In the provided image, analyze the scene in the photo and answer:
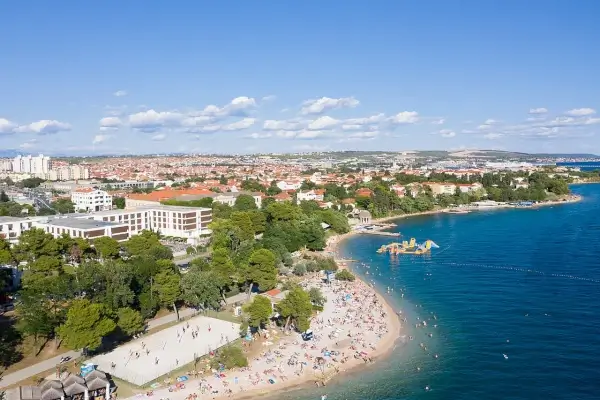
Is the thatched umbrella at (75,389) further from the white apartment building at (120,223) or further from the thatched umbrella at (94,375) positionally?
the white apartment building at (120,223)

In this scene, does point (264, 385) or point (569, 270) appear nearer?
point (264, 385)

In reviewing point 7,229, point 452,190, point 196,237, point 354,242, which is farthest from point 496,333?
point 452,190

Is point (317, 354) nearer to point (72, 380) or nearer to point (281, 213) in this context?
point (72, 380)

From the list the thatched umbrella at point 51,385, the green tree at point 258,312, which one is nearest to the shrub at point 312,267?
the green tree at point 258,312

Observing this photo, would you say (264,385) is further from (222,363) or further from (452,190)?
(452,190)

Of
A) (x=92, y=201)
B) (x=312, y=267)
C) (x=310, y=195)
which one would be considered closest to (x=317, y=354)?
(x=312, y=267)

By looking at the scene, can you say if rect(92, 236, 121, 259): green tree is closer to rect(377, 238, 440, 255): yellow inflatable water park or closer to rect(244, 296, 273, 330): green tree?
rect(244, 296, 273, 330): green tree
